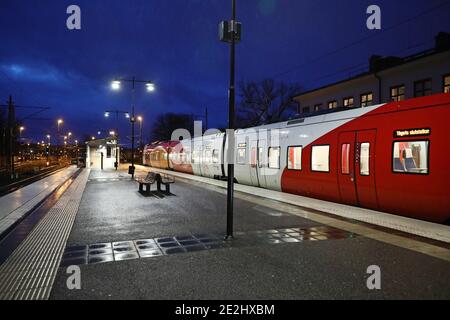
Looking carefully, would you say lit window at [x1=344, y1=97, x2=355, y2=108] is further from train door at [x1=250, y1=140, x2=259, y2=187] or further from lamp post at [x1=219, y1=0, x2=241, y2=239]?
lamp post at [x1=219, y1=0, x2=241, y2=239]

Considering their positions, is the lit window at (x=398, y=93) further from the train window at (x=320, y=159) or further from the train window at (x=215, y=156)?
A: the train window at (x=320, y=159)

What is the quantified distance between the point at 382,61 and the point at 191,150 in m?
16.3

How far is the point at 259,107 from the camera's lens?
53688mm

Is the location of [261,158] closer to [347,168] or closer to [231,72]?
[347,168]

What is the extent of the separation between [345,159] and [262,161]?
570cm

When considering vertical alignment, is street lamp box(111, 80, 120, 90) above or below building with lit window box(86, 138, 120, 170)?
above

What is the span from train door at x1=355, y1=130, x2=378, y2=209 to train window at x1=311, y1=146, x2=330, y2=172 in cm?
137

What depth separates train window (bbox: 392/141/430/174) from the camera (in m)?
8.67

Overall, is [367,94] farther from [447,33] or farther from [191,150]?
[191,150]

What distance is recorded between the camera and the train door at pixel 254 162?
1707 centimetres

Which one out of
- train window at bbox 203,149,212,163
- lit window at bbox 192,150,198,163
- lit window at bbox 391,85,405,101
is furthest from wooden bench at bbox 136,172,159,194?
lit window at bbox 391,85,405,101
